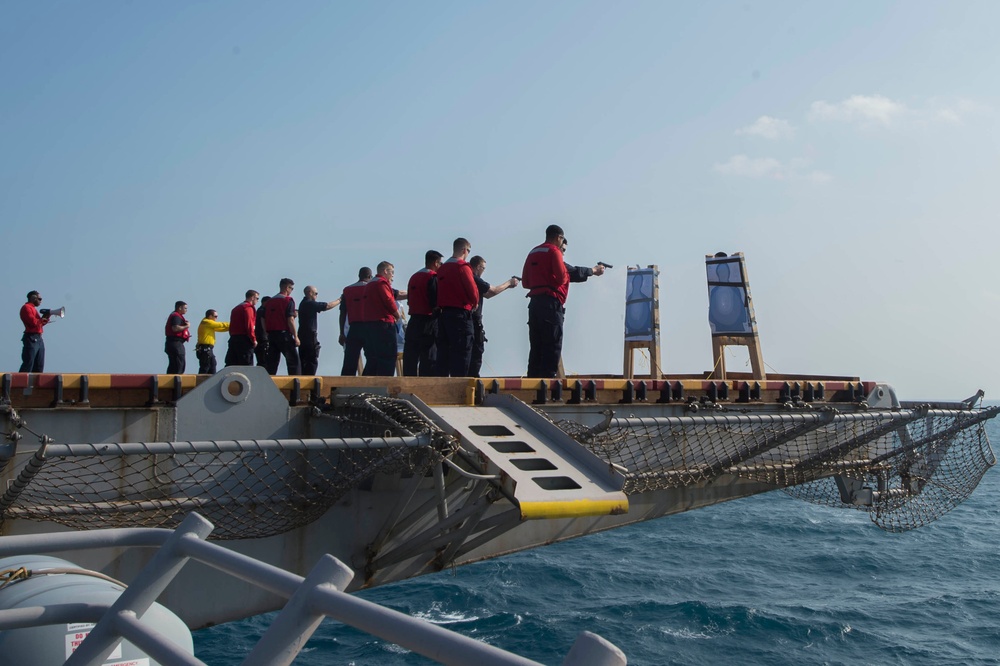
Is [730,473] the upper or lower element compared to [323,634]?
upper

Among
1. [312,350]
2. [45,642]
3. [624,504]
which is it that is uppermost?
[312,350]

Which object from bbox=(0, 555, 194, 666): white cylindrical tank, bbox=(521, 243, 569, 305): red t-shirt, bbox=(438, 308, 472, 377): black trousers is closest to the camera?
bbox=(0, 555, 194, 666): white cylindrical tank

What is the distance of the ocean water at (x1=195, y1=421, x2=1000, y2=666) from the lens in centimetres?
1738

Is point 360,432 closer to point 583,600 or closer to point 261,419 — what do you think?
point 261,419

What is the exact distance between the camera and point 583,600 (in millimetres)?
22281

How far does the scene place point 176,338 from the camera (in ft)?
47.7

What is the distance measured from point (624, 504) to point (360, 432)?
2.42 metres

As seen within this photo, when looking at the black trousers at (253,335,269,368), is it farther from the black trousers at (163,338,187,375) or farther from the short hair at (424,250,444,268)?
the short hair at (424,250,444,268)

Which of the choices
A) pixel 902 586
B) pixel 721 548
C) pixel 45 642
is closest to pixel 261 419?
pixel 45 642

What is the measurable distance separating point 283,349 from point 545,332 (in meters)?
4.69

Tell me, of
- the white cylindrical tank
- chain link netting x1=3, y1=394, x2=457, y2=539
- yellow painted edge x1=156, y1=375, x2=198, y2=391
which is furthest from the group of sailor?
the white cylindrical tank

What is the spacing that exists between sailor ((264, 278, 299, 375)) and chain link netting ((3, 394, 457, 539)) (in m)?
5.53

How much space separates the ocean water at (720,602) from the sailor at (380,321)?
184 inches

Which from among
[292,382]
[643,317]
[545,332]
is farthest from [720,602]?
[292,382]
